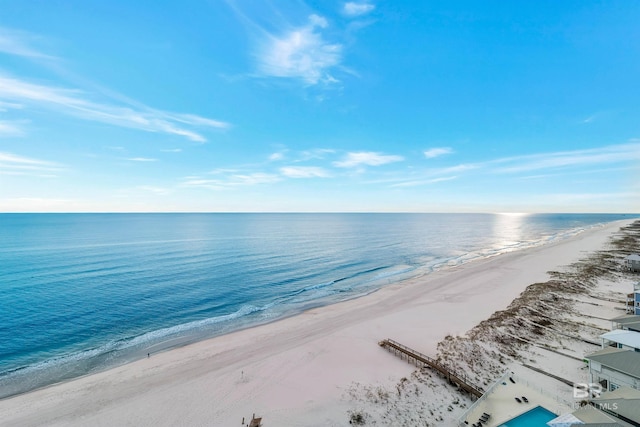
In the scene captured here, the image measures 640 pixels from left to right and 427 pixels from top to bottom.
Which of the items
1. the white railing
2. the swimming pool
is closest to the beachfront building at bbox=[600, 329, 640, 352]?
the white railing

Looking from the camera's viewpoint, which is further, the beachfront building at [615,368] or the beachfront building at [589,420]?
the beachfront building at [615,368]

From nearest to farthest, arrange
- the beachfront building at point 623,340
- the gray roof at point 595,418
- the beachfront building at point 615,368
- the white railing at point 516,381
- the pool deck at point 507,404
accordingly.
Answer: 1. the gray roof at point 595,418
2. the pool deck at point 507,404
3. the white railing at point 516,381
4. the beachfront building at point 615,368
5. the beachfront building at point 623,340

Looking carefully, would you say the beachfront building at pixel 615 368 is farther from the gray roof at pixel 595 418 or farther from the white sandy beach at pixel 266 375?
the white sandy beach at pixel 266 375

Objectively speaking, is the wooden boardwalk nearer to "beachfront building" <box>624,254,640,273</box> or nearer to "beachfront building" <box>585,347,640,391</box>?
"beachfront building" <box>585,347,640,391</box>

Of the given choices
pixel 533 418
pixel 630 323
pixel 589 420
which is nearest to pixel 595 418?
pixel 589 420

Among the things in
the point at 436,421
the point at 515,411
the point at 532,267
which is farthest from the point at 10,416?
the point at 532,267

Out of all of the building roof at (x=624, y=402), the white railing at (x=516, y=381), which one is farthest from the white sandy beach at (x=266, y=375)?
the building roof at (x=624, y=402)

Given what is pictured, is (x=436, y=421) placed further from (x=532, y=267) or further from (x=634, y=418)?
(x=532, y=267)
